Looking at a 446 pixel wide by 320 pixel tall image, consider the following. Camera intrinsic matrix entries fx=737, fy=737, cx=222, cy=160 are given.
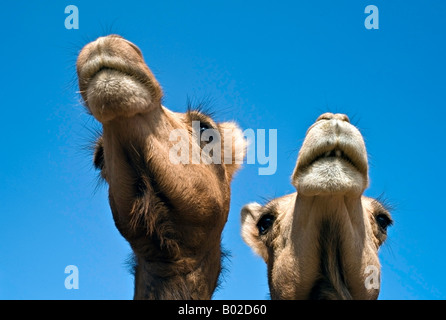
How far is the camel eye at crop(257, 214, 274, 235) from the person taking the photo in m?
10.3

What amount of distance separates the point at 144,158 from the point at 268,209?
99.4 inches

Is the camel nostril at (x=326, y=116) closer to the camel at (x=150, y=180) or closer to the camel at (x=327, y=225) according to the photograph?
the camel at (x=327, y=225)

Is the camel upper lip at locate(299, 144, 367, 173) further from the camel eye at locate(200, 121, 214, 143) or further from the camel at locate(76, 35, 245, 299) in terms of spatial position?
the camel eye at locate(200, 121, 214, 143)

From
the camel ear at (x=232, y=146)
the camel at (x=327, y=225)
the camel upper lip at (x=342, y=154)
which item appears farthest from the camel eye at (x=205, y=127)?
the camel upper lip at (x=342, y=154)

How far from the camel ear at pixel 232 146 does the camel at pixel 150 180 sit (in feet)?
3.30

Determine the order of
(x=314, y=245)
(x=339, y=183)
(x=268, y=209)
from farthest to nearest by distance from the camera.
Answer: (x=268, y=209)
(x=314, y=245)
(x=339, y=183)

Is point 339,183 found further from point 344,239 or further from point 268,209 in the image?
point 268,209

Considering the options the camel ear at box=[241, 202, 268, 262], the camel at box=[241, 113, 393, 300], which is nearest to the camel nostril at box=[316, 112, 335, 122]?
the camel at box=[241, 113, 393, 300]

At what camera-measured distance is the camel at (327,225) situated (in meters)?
7.71

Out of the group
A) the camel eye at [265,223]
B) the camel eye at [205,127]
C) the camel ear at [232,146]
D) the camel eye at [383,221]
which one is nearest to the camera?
the camel eye at [205,127]

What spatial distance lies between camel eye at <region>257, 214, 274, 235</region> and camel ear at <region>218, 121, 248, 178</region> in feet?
2.58

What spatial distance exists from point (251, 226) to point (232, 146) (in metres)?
1.55

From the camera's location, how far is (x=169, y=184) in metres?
8.59
